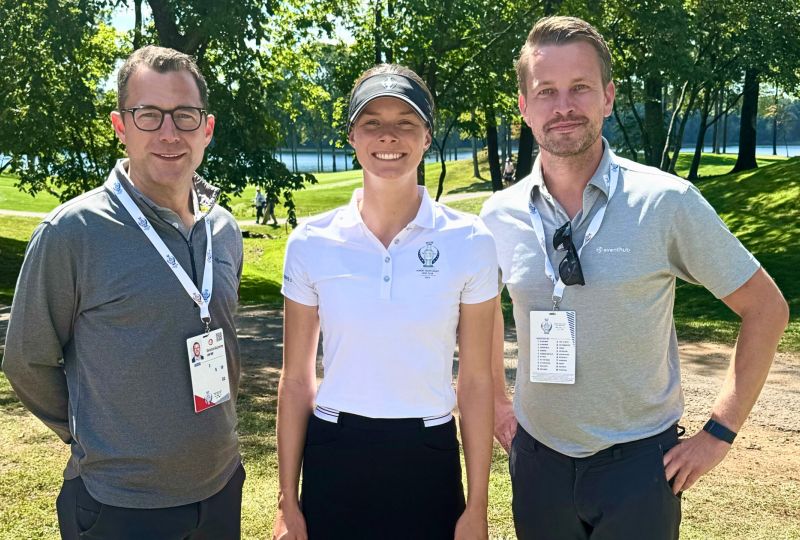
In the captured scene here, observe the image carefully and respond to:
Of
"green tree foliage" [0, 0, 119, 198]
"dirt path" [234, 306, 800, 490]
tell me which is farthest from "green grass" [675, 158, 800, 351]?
"green tree foliage" [0, 0, 119, 198]

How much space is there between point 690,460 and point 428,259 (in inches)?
46.1

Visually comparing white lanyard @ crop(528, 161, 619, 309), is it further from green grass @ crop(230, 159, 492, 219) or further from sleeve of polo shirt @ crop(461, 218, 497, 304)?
green grass @ crop(230, 159, 492, 219)

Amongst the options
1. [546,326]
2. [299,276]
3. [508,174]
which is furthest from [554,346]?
[508,174]

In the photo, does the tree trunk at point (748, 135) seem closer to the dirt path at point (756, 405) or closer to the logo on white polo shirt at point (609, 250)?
the dirt path at point (756, 405)

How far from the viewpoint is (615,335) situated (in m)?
2.93

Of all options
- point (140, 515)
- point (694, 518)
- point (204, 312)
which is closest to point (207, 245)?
point (204, 312)

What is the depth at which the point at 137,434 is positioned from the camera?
2.83 meters

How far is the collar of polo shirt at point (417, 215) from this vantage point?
9.32 feet

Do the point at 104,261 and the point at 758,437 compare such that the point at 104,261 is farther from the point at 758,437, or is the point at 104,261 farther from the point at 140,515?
the point at 758,437

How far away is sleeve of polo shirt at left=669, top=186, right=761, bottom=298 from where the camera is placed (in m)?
2.89

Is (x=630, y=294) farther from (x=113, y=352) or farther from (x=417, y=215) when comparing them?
(x=113, y=352)

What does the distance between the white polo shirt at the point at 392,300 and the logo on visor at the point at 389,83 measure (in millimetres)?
440

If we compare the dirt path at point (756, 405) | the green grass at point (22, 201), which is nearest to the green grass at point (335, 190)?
the green grass at point (22, 201)

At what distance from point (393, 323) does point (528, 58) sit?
49.6 inches
